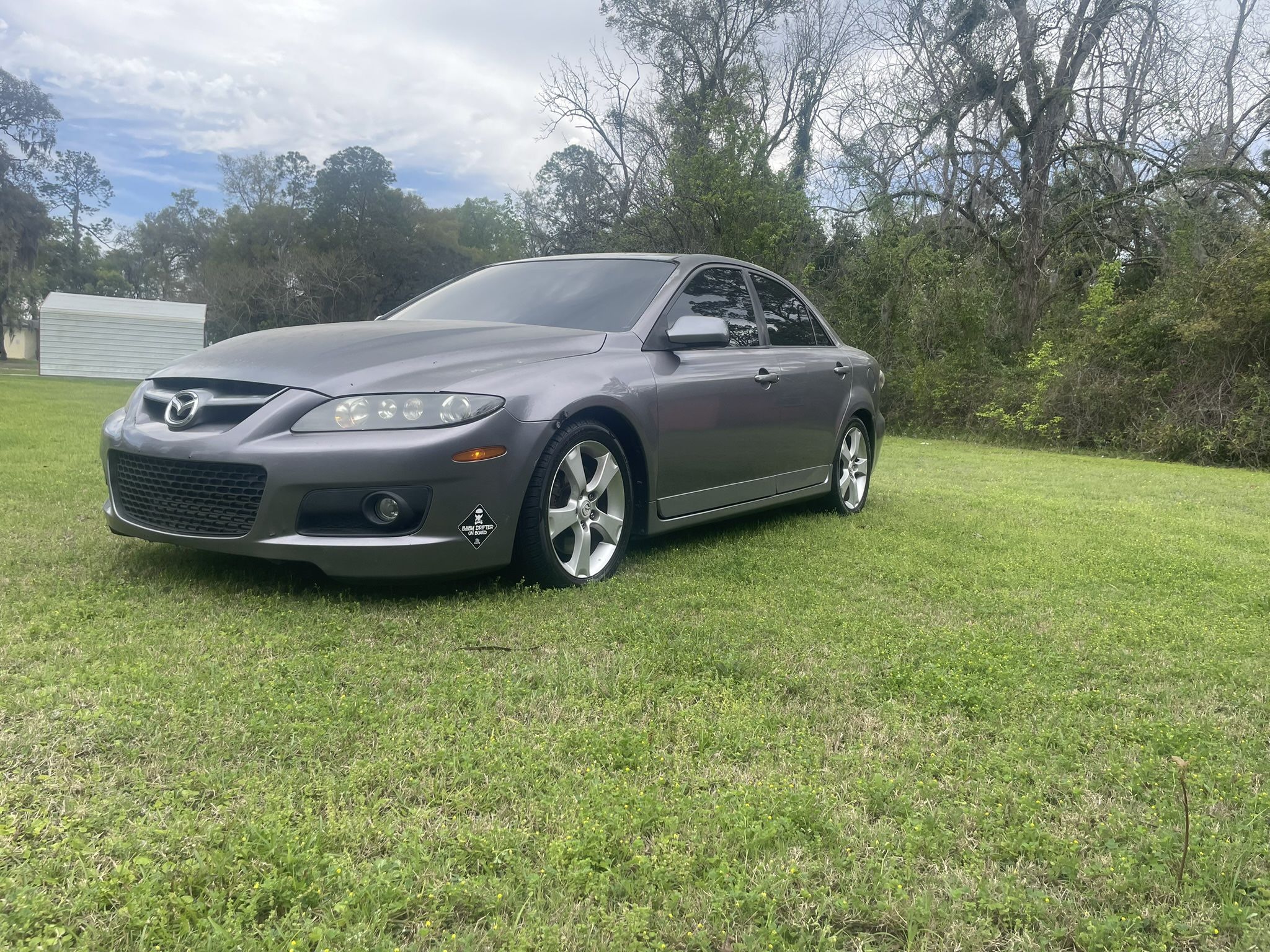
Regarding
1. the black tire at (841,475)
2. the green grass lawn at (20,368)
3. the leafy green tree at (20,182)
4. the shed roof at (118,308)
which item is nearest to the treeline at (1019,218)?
the black tire at (841,475)

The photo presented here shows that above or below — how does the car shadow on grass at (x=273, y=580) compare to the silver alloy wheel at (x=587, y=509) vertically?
below

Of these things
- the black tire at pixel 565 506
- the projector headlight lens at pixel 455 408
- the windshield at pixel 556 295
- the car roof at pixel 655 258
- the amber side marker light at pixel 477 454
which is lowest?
the black tire at pixel 565 506

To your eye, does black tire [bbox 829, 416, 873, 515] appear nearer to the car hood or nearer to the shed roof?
the car hood

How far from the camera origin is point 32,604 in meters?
3.43

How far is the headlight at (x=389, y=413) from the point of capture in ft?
11.7

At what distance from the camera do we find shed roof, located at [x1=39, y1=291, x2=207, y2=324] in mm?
32250

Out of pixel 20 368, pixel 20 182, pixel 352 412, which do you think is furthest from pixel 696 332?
pixel 20 182

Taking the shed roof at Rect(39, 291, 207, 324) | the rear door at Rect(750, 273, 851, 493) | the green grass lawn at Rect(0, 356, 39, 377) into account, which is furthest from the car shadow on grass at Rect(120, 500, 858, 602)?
the green grass lawn at Rect(0, 356, 39, 377)

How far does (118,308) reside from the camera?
32781mm

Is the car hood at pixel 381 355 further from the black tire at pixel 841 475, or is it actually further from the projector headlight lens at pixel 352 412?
the black tire at pixel 841 475

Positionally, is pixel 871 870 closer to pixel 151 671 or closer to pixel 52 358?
pixel 151 671

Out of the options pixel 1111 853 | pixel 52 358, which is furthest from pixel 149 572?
pixel 52 358

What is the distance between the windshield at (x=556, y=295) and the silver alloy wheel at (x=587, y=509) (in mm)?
728

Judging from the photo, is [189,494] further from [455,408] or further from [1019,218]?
[1019,218]
